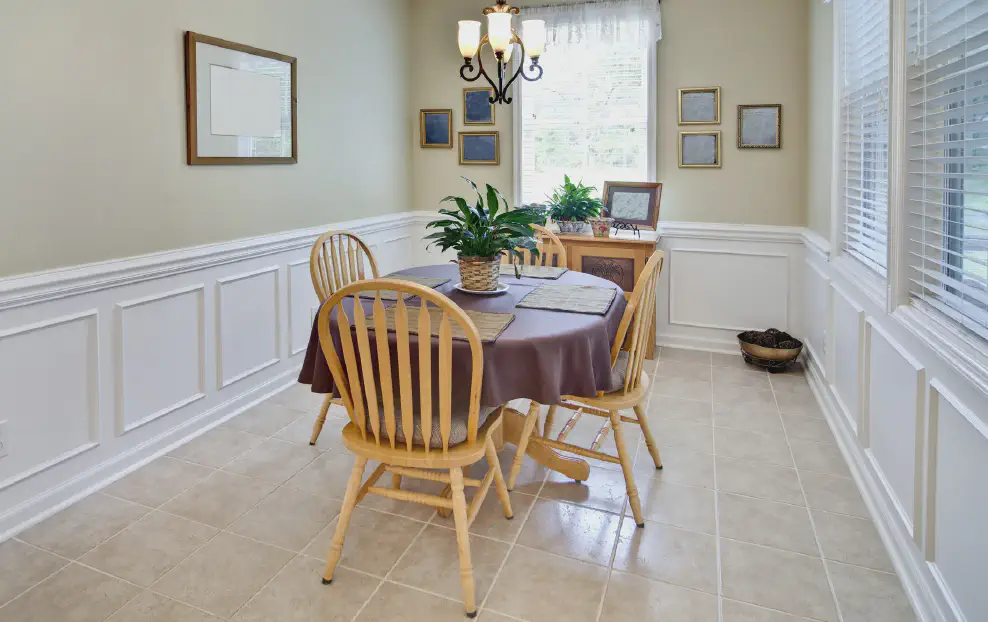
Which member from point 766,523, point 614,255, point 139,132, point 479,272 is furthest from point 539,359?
point 614,255

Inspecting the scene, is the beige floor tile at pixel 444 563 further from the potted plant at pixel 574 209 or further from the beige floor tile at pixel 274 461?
the potted plant at pixel 574 209

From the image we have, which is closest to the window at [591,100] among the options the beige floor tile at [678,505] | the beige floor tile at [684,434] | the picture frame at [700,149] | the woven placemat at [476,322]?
the picture frame at [700,149]

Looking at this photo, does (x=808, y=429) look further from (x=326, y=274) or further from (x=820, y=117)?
(x=326, y=274)

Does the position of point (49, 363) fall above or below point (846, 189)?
below

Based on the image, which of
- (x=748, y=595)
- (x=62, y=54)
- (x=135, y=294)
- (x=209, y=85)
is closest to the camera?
(x=748, y=595)

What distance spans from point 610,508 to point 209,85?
8.41 ft

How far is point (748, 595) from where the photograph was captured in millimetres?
1947

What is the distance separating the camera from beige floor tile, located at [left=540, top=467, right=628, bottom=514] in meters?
2.49

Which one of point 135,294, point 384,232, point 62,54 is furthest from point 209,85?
point 384,232

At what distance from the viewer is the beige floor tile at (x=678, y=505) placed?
2.36 meters

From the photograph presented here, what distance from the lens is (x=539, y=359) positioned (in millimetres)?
2012

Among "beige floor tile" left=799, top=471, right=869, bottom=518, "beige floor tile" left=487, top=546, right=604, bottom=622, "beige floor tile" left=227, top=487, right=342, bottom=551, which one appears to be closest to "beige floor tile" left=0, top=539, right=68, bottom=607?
"beige floor tile" left=227, top=487, right=342, bottom=551

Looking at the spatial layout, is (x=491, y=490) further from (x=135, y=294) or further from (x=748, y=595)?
(x=135, y=294)

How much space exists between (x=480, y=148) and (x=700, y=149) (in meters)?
1.56
